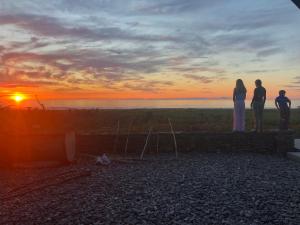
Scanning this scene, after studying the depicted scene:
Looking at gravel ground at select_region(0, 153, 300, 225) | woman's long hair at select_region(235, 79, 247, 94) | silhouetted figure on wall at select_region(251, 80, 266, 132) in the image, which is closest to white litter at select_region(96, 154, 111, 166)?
gravel ground at select_region(0, 153, 300, 225)

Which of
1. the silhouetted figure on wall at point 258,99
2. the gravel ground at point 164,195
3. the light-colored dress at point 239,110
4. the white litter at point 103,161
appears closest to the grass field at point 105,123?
the white litter at point 103,161

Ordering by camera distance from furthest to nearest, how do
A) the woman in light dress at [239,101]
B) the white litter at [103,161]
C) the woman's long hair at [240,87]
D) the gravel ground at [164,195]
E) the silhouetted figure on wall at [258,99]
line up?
1. the woman in light dress at [239,101]
2. the woman's long hair at [240,87]
3. the silhouetted figure on wall at [258,99]
4. the white litter at [103,161]
5. the gravel ground at [164,195]

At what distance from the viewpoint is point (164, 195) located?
916 cm

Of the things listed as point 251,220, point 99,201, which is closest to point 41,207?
point 99,201

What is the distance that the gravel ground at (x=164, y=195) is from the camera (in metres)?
7.46

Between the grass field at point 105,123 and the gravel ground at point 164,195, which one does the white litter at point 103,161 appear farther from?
the grass field at point 105,123

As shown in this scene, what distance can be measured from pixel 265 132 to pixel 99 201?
9.27 meters

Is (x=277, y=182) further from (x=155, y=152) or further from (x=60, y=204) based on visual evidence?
(x=155, y=152)

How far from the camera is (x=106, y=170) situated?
501 inches

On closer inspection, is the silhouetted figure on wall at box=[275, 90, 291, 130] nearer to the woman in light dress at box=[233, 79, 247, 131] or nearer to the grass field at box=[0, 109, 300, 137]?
the woman in light dress at box=[233, 79, 247, 131]

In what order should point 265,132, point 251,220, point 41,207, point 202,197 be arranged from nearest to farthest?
point 251,220
point 41,207
point 202,197
point 265,132

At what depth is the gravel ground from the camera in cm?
746

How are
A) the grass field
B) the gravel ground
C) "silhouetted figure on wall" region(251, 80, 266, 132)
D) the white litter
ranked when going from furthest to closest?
1. the grass field
2. "silhouetted figure on wall" region(251, 80, 266, 132)
3. the white litter
4. the gravel ground

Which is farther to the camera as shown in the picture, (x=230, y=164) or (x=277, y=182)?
(x=230, y=164)
